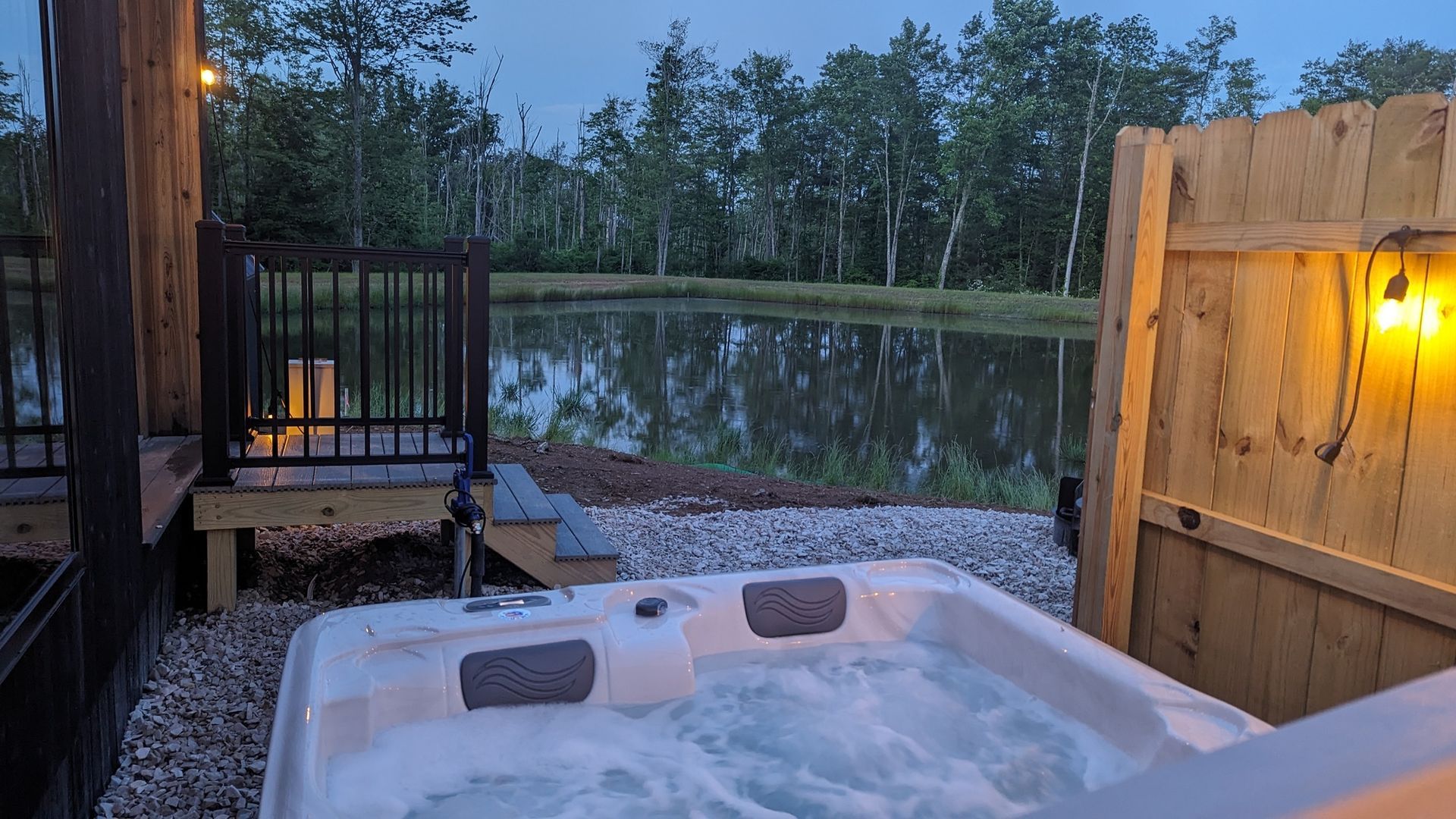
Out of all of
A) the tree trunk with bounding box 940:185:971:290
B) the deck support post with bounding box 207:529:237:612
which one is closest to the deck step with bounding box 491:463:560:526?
the deck support post with bounding box 207:529:237:612

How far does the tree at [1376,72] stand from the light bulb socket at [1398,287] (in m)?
25.9

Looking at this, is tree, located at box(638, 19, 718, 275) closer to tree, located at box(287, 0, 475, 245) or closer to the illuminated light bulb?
tree, located at box(287, 0, 475, 245)

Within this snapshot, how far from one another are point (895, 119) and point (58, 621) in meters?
28.6

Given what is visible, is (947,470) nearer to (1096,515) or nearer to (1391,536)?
(1096,515)

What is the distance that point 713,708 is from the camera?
267 cm

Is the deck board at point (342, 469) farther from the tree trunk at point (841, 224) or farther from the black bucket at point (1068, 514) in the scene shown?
the tree trunk at point (841, 224)

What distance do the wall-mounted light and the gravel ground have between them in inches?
76.2

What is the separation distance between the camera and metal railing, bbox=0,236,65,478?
63.6 inches

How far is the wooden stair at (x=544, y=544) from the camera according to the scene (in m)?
3.54

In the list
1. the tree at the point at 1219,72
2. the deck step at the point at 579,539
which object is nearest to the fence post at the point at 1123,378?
the deck step at the point at 579,539

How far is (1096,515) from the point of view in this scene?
2.78 meters

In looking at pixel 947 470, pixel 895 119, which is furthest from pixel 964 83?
pixel 947 470

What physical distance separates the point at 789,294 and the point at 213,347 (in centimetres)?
2062

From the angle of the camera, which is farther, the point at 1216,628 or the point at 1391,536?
the point at 1216,628
